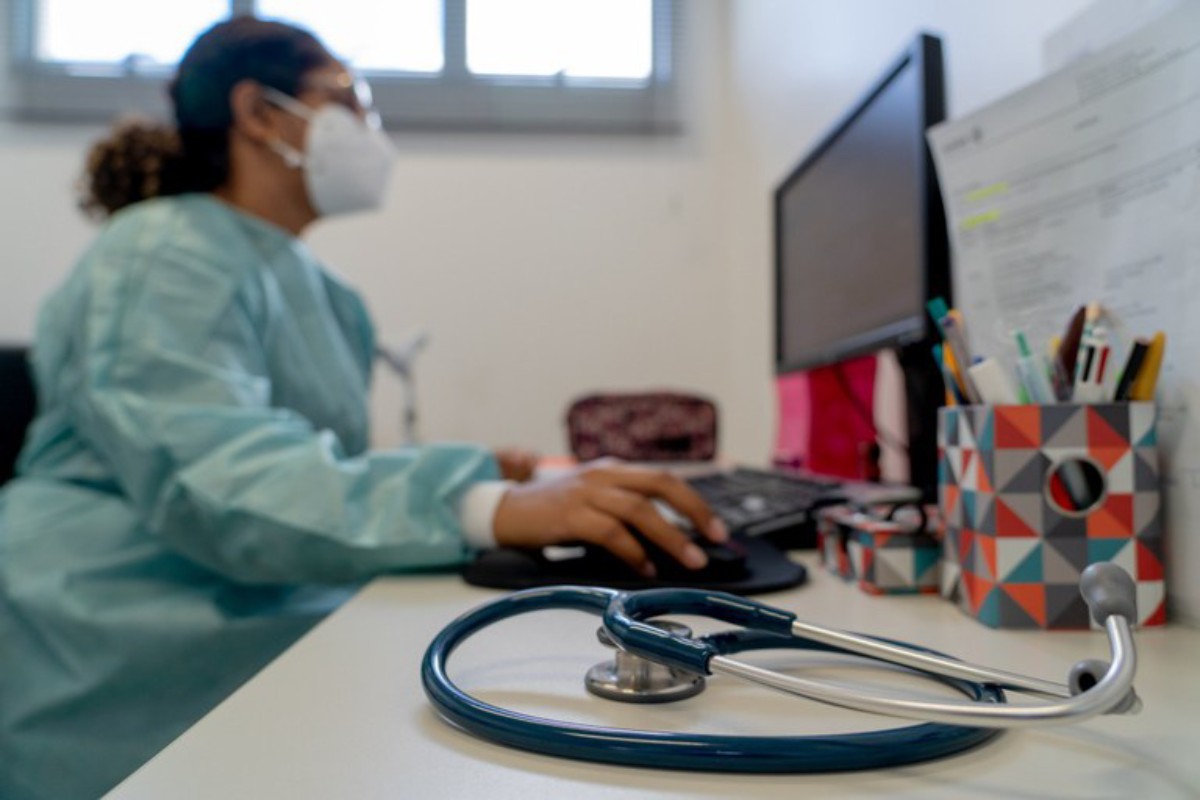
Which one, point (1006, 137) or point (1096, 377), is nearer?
point (1096, 377)

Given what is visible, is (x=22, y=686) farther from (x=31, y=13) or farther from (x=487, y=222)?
(x=31, y=13)

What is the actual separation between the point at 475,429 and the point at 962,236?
1640mm

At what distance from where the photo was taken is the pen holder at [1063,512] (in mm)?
428

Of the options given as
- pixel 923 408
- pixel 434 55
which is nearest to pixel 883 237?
pixel 923 408

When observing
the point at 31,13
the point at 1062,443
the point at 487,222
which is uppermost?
the point at 31,13

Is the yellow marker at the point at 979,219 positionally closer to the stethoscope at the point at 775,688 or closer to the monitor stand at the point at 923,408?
the monitor stand at the point at 923,408

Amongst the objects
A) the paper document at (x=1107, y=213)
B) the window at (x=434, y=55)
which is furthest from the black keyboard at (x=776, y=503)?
the window at (x=434, y=55)

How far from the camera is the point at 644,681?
0.33 meters

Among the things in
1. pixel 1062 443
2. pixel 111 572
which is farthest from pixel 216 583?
pixel 1062 443

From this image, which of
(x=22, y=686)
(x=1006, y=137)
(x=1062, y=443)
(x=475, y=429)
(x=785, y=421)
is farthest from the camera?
(x=475, y=429)

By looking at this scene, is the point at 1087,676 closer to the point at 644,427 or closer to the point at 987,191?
the point at 987,191

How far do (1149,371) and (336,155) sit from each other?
1100 millimetres

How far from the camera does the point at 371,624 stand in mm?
469

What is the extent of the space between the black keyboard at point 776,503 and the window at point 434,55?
1601 millimetres
